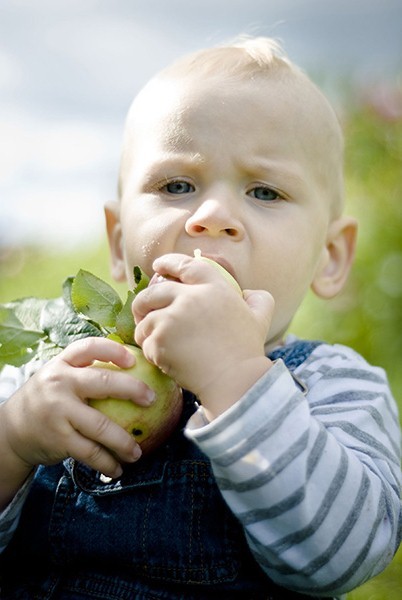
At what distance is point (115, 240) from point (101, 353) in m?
0.85

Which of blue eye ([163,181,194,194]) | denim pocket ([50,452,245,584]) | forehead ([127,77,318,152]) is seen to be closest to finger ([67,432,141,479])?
denim pocket ([50,452,245,584])

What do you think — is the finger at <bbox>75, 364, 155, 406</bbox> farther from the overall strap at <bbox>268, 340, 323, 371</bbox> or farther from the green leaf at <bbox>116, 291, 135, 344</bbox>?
the overall strap at <bbox>268, 340, 323, 371</bbox>

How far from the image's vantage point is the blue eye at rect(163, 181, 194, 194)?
211cm

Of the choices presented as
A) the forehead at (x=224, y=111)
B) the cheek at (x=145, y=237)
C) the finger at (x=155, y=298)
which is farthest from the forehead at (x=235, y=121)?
the finger at (x=155, y=298)

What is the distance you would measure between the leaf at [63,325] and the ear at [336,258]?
0.69 m

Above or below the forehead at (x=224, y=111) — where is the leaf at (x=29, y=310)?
below

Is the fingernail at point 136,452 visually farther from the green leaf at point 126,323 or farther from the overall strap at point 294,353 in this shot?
the overall strap at point 294,353

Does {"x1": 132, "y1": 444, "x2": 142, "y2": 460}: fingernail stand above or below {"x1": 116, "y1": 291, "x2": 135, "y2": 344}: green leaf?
below

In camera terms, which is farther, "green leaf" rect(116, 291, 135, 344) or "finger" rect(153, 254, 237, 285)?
"green leaf" rect(116, 291, 135, 344)

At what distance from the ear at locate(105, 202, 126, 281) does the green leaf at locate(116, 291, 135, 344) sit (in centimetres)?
66

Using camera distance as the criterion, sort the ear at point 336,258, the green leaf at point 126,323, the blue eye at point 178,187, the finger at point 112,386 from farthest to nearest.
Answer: the ear at point 336,258, the blue eye at point 178,187, the green leaf at point 126,323, the finger at point 112,386

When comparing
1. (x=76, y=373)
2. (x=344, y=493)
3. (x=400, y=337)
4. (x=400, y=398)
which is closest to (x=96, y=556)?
(x=76, y=373)

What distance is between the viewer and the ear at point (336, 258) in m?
2.45

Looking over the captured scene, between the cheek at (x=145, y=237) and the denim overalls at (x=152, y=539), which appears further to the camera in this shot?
the cheek at (x=145, y=237)
